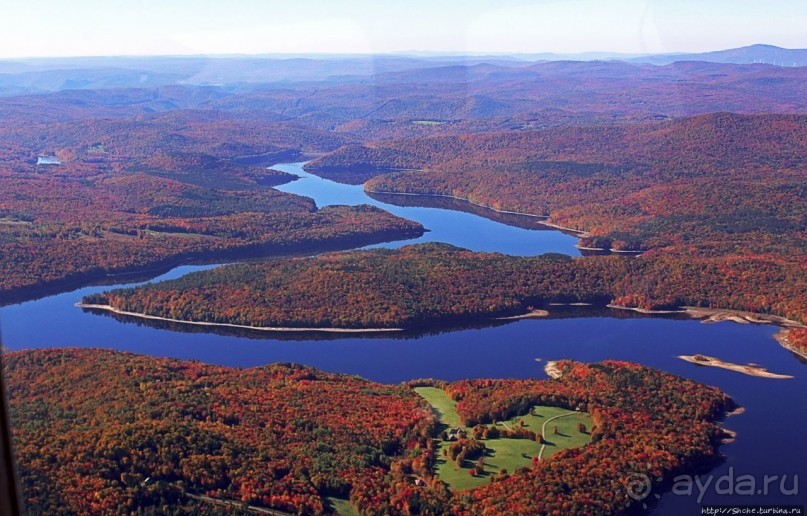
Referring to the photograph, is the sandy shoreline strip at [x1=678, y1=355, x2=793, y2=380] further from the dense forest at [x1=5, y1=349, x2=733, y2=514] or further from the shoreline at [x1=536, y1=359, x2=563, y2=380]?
the shoreline at [x1=536, y1=359, x2=563, y2=380]

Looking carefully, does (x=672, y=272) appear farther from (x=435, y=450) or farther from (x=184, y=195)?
(x=184, y=195)

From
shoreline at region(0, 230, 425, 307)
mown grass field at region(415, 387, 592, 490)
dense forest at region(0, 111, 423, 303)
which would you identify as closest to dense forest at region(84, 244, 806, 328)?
shoreline at region(0, 230, 425, 307)

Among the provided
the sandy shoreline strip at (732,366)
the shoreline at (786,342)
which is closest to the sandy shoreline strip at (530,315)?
the sandy shoreline strip at (732,366)

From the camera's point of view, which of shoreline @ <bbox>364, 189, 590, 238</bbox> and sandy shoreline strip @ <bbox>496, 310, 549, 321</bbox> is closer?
sandy shoreline strip @ <bbox>496, 310, 549, 321</bbox>

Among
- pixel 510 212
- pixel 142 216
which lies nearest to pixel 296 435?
pixel 142 216

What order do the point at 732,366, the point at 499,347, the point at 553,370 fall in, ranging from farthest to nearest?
the point at 499,347
the point at 732,366
the point at 553,370

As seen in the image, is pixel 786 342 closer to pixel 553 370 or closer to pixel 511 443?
pixel 553 370

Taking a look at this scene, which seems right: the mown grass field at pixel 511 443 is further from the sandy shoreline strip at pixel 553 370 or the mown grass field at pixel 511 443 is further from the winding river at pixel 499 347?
the sandy shoreline strip at pixel 553 370
